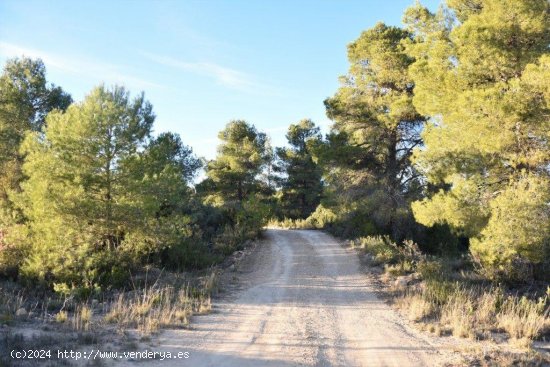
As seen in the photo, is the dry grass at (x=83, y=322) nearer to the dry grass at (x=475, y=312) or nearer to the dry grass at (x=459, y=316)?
the dry grass at (x=475, y=312)

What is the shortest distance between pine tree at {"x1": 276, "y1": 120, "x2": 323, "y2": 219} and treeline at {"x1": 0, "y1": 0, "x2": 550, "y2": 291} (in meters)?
20.0

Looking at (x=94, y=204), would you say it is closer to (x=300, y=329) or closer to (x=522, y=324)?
(x=300, y=329)

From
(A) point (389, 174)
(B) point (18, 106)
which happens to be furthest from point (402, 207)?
(B) point (18, 106)

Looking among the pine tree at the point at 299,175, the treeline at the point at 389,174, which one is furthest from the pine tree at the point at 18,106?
the pine tree at the point at 299,175

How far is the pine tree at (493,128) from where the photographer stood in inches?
405

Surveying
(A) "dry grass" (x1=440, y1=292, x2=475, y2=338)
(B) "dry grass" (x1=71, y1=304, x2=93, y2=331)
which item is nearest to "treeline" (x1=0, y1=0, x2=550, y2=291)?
(A) "dry grass" (x1=440, y1=292, x2=475, y2=338)

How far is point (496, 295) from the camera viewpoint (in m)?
9.94

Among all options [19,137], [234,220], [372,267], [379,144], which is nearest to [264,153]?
[234,220]

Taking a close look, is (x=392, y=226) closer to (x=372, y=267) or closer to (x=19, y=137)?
(x=372, y=267)

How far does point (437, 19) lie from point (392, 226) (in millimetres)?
11439

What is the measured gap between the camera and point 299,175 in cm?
4141

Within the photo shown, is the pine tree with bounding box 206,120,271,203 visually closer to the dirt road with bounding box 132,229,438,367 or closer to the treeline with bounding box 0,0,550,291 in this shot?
the treeline with bounding box 0,0,550,291

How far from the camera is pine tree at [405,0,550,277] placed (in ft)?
33.7

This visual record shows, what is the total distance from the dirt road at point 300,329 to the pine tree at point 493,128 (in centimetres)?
361
